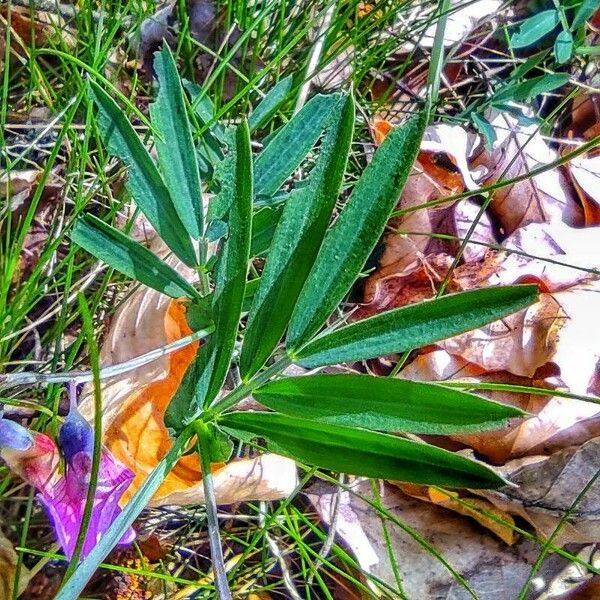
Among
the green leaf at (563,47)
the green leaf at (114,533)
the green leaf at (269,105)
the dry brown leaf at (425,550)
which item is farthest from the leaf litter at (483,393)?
the green leaf at (114,533)

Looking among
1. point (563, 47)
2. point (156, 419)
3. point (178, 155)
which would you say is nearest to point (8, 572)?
point (156, 419)

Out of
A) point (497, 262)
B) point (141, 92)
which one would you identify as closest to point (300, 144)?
point (497, 262)

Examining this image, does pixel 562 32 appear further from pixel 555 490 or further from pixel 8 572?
pixel 8 572

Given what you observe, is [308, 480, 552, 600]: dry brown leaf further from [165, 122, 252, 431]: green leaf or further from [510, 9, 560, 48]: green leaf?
[510, 9, 560, 48]: green leaf

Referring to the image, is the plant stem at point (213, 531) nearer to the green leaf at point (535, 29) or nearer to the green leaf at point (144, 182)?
the green leaf at point (144, 182)

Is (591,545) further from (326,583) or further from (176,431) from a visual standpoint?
(176,431)

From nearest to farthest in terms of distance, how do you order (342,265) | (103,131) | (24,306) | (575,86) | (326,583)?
1. (342,265)
2. (103,131)
3. (24,306)
4. (326,583)
5. (575,86)

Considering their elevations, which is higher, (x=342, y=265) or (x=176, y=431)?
(x=342, y=265)
